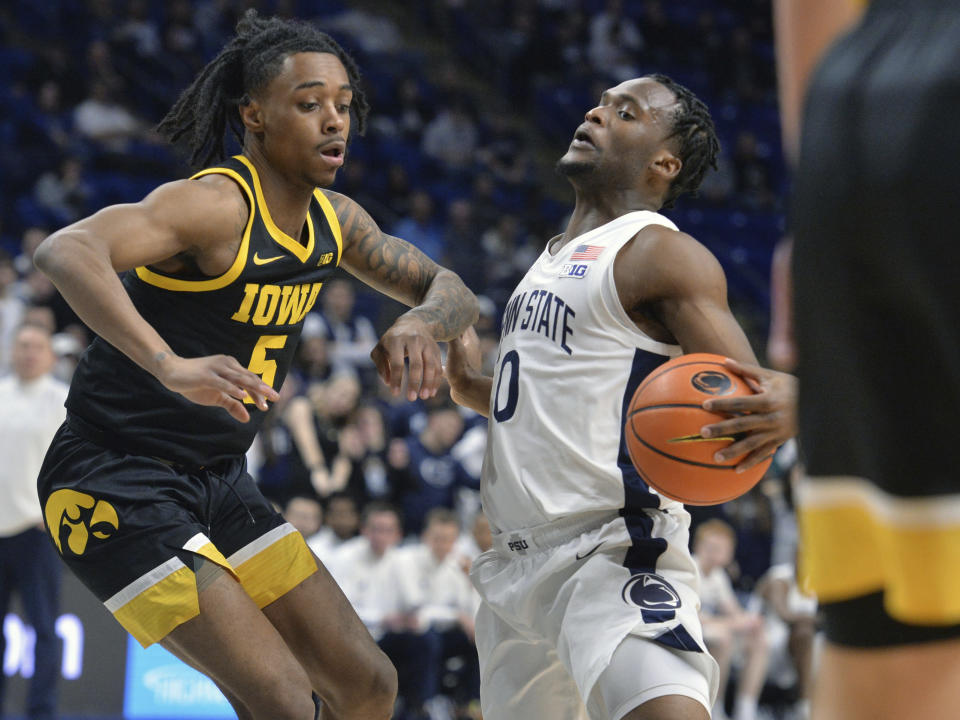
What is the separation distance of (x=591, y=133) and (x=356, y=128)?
972 millimetres

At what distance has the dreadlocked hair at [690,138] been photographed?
3582 millimetres

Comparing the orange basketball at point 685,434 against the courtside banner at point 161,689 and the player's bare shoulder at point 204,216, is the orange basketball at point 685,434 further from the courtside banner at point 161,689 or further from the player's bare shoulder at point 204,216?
the courtside banner at point 161,689

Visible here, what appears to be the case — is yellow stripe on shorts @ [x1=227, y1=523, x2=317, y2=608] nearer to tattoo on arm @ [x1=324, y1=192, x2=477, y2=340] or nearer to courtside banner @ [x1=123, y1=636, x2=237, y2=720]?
tattoo on arm @ [x1=324, y1=192, x2=477, y2=340]

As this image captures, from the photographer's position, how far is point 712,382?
2.85 m

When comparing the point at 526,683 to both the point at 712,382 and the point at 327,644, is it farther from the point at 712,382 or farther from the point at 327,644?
the point at 712,382

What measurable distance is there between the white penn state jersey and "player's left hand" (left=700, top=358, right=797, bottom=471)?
1.15ft

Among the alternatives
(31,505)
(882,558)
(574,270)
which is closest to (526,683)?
(574,270)

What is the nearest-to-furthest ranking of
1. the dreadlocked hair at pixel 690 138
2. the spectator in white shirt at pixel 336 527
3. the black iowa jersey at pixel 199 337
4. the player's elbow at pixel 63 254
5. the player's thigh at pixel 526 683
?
1. the player's elbow at pixel 63 254
2. the player's thigh at pixel 526 683
3. the black iowa jersey at pixel 199 337
4. the dreadlocked hair at pixel 690 138
5. the spectator in white shirt at pixel 336 527

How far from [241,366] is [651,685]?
49.2 inches

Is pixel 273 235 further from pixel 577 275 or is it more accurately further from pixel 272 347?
pixel 577 275

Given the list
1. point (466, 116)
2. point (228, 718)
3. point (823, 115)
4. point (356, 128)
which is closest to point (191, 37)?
point (466, 116)

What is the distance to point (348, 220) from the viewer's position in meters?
3.79

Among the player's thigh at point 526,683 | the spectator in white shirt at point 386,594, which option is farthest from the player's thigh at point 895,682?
the spectator in white shirt at point 386,594

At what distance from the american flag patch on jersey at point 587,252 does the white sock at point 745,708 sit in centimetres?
601
